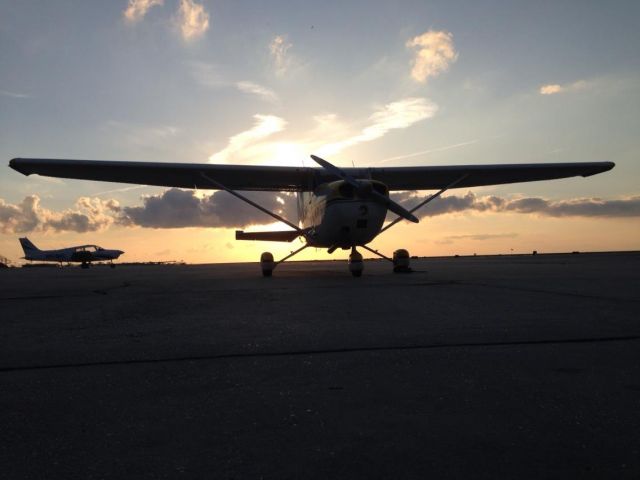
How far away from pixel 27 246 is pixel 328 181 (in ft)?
190

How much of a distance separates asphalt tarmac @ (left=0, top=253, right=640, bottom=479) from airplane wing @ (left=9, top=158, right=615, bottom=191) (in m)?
9.55

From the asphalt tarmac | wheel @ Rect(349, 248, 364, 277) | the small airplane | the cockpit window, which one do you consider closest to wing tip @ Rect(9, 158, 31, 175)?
the cockpit window

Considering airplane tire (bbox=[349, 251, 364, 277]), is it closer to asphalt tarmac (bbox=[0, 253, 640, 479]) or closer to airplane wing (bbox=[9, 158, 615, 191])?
airplane wing (bbox=[9, 158, 615, 191])

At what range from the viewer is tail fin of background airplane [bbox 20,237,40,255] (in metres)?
59.7

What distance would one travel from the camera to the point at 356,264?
12.8 m

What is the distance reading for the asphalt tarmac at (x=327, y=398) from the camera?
67.2 inches

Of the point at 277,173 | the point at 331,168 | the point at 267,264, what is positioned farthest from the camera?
the point at 277,173

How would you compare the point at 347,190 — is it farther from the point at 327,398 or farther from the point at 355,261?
the point at 327,398

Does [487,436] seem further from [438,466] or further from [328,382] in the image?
[328,382]

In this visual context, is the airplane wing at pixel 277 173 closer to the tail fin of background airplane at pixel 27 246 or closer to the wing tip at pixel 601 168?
the wing tip at pixel 601 168

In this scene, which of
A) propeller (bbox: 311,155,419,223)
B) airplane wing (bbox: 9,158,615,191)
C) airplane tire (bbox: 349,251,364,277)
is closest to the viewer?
propeller (bbox: 311,155,419,223)

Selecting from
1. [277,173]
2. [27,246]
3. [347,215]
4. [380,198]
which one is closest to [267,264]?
[277,173]

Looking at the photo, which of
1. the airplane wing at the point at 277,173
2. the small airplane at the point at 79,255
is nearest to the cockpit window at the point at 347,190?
the airplane wing at the point at 277,173

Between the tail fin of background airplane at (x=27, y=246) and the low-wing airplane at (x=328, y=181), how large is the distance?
52708mm
